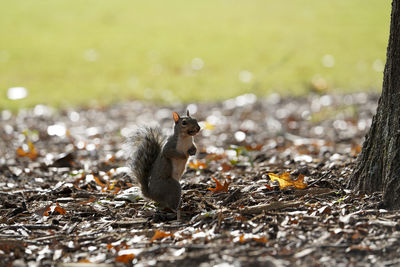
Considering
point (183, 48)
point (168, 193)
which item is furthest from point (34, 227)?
point (183, 48)

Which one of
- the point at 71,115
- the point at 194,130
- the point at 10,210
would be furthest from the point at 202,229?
the point at 71,115

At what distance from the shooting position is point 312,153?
546 cm

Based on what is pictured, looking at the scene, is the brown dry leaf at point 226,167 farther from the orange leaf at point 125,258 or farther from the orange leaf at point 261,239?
the orange leaf at point 125,258

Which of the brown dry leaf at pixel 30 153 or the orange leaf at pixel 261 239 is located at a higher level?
the brown dry leaf at pixel 30 153

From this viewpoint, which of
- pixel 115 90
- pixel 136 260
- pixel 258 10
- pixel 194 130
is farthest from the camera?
pixel 258 10

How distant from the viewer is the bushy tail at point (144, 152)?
361 centimetres

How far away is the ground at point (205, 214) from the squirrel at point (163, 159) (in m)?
0.12

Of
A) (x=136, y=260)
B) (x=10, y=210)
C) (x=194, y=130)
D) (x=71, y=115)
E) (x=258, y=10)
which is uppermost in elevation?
(x=258, y=10)

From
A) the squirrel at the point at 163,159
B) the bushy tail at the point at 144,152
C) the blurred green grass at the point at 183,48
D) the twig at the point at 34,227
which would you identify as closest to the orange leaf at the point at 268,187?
the squirrel at the point at 163,159

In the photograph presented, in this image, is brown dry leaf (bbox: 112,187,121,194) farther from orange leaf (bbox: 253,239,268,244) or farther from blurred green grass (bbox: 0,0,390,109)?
blurred green grass (bbox: 0,0,390,109)

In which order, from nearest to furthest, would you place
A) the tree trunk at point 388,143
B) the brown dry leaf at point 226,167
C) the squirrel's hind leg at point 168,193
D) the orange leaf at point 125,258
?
the orange leaf at point 125,258 → the tree trunk at point 388,143 → the squirrel's hind leg at point 168,193 → the brown dry leaf at point 226,167

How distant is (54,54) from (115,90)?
3695 millimetres

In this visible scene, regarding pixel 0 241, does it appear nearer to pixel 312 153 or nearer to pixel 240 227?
pixel 240 227

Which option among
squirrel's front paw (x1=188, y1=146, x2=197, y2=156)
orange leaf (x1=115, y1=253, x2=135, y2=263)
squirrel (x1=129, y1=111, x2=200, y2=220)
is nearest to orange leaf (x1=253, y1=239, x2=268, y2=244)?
orange leaf (x1=115, y1=253, x2=135, y2=263)
